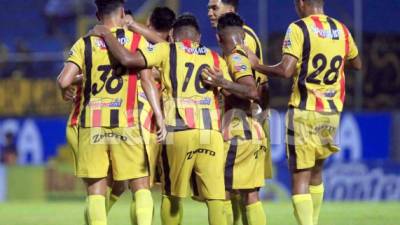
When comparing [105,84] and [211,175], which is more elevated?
[105,84]

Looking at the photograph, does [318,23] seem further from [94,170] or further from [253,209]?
[94,170]

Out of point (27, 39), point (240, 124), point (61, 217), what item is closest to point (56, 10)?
point (27, 39)

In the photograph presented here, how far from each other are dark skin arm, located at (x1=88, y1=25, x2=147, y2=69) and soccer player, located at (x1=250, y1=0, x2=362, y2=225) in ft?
4.15

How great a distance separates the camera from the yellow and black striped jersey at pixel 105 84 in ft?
30.7

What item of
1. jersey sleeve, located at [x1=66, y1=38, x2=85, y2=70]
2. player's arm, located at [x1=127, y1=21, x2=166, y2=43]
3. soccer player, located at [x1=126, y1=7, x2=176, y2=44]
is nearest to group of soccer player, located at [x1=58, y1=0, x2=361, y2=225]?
jersey sleeve, located at [x1=66, y1=38, x2=85, y2=70]

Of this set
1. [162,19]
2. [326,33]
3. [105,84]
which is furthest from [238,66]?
[162,19]

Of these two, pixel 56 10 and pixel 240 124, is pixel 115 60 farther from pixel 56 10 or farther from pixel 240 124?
pixel 56 10

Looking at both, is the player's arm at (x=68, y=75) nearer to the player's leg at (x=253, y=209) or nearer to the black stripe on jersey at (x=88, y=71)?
Result: the black stripe on jersey at (x=88, y=71)

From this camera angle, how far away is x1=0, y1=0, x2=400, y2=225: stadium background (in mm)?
19641

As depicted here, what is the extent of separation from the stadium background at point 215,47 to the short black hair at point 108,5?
9082 millimetres

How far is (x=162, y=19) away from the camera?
10.9m

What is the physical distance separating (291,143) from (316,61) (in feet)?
2.53

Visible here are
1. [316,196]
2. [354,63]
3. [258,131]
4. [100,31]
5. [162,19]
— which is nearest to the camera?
[100,31]

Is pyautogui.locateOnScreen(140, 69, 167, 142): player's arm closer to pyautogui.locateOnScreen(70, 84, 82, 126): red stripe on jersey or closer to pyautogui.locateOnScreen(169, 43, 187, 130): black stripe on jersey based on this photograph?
pyautogui.locateOnScreen(169, 43, 187, 130): black stripe on jersey
